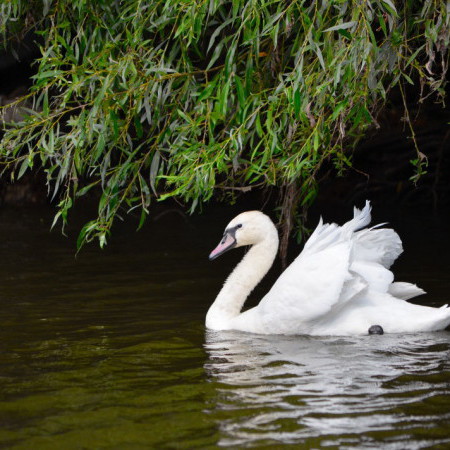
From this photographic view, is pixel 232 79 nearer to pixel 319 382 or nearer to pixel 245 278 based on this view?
pixel 245 278

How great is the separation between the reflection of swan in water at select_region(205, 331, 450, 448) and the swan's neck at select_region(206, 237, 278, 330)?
→ 1.27 ft

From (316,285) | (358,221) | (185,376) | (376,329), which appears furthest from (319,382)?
(358,221)

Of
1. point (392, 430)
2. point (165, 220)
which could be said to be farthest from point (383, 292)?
point (165, 220)

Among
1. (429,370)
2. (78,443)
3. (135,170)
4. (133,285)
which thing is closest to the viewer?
(78,443)

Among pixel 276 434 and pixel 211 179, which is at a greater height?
pixel 211 179

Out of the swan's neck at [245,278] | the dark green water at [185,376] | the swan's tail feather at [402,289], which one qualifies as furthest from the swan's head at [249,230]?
the swan's tail feather at [402,289]

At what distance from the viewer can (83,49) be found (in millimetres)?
8453

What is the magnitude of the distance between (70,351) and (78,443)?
7.08 ft

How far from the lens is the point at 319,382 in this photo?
19.5ft

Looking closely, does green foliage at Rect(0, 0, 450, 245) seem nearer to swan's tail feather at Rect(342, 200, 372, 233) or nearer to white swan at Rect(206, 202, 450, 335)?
swan's tail feather at Rect(342, 200, 372, 233)

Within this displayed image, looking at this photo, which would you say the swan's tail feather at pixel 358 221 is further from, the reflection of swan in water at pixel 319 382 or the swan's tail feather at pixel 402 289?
the reflection of swan in water at pixel 319 382

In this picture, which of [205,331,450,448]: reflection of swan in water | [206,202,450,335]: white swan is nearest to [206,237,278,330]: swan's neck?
[206,202,450,335]: white swan

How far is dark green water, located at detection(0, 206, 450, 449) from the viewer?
16.5ft

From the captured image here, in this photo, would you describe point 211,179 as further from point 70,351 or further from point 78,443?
point 78,443
